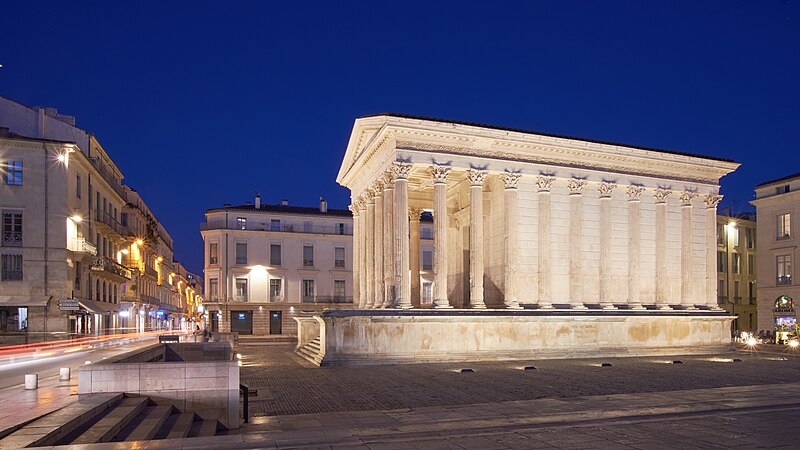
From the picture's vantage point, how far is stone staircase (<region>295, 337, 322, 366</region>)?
26.5 meters

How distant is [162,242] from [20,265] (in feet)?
165

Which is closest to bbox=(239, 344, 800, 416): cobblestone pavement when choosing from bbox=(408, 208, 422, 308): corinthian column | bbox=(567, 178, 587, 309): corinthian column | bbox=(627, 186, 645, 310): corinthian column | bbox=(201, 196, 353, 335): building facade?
bbox=(567, 178, 587, 309): corinthian column

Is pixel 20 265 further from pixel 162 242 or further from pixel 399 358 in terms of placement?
pixel 162 242

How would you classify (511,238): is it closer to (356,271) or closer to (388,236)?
(388,236)

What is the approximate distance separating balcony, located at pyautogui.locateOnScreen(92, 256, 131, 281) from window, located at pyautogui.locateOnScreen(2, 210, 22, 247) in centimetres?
700

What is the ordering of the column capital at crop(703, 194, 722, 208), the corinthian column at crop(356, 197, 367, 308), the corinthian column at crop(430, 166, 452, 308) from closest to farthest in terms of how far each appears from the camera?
the corinthian column at crop(430, 166, 452, 308) < the corinthian column at crop(356, 197, 367, 308) < the column capital at crop(703, 194, 722, 208)

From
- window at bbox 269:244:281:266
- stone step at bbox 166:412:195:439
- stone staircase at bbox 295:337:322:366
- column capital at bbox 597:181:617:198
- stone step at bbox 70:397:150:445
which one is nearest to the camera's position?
stone step at bbox 70:397:150:445

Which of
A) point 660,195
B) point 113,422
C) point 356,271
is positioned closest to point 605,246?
point 660,195

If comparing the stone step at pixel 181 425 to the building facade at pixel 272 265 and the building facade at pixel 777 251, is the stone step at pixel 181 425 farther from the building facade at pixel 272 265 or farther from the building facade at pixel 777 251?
the building facade at pixel 777 251

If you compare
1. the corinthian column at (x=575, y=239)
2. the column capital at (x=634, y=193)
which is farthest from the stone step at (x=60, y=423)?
the column capital at (x=634, y=193)

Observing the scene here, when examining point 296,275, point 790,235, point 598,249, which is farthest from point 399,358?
point 790,235

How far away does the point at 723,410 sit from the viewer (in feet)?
45.0

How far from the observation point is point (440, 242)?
94.3 feet

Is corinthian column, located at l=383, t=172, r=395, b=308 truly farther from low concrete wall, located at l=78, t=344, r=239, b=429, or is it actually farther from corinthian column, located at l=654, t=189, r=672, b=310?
low concrete wall, located at l=78, t=344, r=239, b=429
